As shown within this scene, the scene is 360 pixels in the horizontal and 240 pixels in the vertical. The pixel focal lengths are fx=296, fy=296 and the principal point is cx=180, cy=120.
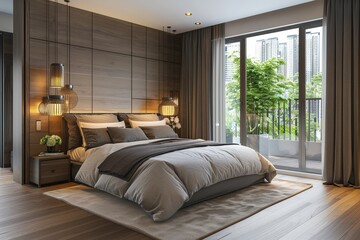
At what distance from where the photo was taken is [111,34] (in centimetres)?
550

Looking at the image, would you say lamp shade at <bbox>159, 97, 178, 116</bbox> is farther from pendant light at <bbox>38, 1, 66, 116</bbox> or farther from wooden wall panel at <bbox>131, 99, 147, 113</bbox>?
pendant light at <bbox>38, 1, 66, 116</bbox>

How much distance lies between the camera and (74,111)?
4977mm

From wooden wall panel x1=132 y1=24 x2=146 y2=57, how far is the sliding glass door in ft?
5.68

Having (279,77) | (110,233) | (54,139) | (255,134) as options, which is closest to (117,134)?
(54,139)

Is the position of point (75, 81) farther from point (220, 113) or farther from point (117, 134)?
point (220, 113)

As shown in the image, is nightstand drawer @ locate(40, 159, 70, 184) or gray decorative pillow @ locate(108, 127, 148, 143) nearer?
nightstand drawer @ locate(40, 159, 70, 184)

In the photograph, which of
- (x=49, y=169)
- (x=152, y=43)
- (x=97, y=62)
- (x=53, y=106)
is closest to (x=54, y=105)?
(x=53, y=106)

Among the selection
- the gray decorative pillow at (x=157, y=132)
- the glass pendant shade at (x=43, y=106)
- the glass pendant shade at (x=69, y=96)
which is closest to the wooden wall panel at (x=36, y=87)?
the glass pendant shade at (x=43, y=106)

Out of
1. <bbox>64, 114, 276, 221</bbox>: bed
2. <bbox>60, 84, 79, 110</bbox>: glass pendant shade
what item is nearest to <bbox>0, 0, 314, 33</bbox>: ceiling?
<bbox>60, 84, 79, 110</bbox>: glass pendant shade

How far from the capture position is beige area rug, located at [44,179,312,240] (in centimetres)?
266

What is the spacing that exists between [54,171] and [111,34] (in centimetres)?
267

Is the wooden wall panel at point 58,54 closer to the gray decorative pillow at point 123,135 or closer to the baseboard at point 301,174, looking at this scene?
the gray decorative pillow at point 123,135

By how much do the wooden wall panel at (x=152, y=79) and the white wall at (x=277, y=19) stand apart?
1.61 m

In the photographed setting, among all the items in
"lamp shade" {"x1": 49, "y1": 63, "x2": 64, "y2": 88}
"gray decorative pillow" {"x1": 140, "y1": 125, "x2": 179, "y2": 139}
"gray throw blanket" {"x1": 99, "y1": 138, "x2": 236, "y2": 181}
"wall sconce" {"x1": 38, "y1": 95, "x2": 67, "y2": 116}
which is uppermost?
"lamp shade" {"x1": 49, "y1": 63, "x2": 64, "y2": 88}
